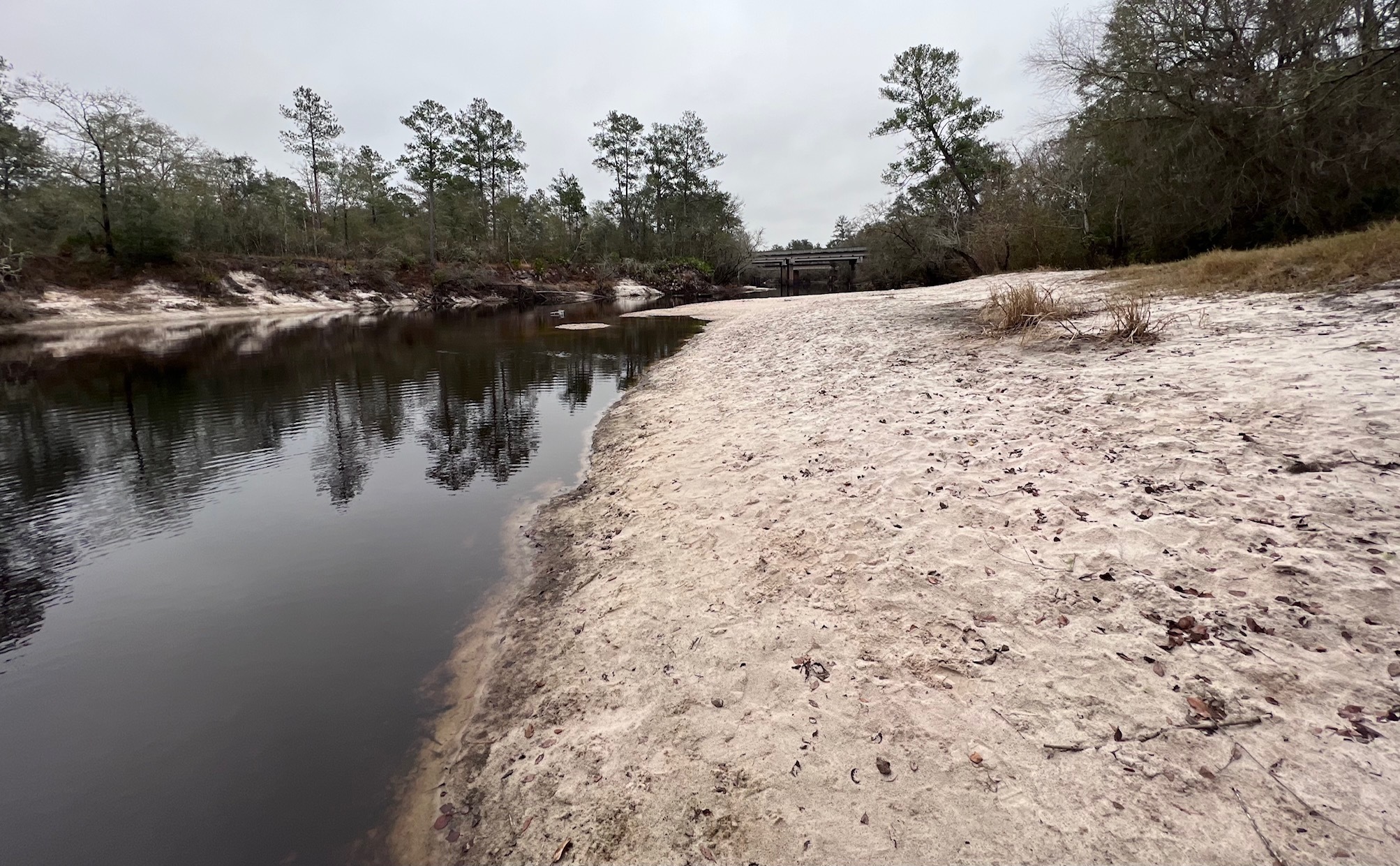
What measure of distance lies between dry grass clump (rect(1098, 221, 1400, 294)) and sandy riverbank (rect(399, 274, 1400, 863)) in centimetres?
242

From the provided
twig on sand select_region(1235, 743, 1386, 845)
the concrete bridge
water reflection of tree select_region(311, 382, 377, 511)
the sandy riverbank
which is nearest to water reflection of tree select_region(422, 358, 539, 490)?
water reflection of tree select_region(311, 382, 377, 511)

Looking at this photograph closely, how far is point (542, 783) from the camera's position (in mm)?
3197

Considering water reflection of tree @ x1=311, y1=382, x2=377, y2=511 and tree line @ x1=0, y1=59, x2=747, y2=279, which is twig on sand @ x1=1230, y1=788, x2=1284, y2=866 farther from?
tree line @ x1=0, y1=59, x2=747, y2=279

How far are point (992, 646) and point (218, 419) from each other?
1501 centimetres

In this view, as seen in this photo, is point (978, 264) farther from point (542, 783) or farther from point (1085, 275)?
point (542, 783)

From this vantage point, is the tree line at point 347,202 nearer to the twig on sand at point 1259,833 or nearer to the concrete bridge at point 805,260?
the concrete bridge at point 805,260

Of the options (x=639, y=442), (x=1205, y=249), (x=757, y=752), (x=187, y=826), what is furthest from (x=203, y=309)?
(x=1205, y=249)

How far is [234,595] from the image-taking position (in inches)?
227

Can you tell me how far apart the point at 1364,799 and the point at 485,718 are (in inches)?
172

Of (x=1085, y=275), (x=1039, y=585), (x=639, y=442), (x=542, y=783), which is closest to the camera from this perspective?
(x=542, y=783)

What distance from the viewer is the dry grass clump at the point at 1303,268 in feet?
28.1

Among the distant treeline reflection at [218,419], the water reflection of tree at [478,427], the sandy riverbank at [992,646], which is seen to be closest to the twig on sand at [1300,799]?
the sandy riverbank at [992,646]

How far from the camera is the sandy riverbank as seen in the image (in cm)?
242

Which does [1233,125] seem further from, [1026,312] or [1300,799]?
[1300,799]
